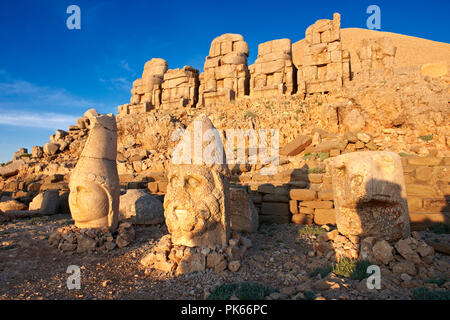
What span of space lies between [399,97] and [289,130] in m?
5.46

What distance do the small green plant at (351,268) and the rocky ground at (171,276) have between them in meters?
0.13

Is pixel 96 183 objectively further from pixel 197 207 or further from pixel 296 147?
pixel 296 147

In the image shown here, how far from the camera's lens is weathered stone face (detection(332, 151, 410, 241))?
3.84 meters

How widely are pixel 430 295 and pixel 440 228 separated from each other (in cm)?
317

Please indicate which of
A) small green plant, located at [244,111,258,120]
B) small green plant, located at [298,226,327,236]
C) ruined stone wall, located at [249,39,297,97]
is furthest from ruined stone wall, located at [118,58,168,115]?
small green plant, located at [298,226,327,236]

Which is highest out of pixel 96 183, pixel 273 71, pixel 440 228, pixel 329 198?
pixel 273 71

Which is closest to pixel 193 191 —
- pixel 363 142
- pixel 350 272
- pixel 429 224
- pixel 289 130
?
pixel 350 272

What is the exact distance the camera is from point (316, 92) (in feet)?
52.9

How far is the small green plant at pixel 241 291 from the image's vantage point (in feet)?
9.54

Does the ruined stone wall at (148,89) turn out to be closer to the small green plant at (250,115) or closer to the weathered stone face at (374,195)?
the small green plant at (250,115)

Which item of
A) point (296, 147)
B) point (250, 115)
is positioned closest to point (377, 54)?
point (250, 115)

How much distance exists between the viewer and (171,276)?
3.57 meters
